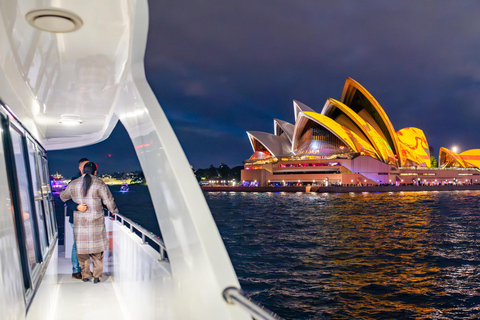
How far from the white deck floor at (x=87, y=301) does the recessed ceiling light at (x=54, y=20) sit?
6.40 ft

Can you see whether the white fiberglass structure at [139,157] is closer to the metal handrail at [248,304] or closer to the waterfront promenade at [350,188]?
the metal handrail at [248,304]

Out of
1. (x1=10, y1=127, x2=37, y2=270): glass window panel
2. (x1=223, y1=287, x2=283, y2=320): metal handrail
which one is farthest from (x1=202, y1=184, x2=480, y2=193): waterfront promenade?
(x1=223, y1=287, x2=283, y2=320): metal handrail

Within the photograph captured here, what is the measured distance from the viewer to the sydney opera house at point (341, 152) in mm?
45375

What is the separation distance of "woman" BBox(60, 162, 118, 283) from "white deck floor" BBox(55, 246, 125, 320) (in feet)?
1.06

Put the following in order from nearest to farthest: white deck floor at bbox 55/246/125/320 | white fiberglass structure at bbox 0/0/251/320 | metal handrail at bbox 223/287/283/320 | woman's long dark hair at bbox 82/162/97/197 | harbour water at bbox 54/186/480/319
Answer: metal handrail at bbox 223/287/283/320 → white fiberglass structure at bbox 0/0/251/320 → white deck floor at bbox 55/246/125/320 → woman's long dark hair at bbox 82/162/97/197 → harbour water at bbox 54/186/480/319

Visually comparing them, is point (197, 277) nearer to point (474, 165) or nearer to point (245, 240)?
point (245, 240)

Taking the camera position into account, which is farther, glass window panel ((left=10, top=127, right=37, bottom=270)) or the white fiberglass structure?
glass window panel ((left=10, top=127, right=37, bottom=270))

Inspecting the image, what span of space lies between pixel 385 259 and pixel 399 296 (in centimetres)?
263

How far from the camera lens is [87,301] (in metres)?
2.86

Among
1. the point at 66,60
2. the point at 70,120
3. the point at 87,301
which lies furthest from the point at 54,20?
the point at 70,120

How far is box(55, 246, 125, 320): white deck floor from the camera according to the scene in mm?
2631

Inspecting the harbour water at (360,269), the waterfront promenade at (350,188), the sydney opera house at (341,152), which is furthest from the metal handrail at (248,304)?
the sydney opera house at (341,152)

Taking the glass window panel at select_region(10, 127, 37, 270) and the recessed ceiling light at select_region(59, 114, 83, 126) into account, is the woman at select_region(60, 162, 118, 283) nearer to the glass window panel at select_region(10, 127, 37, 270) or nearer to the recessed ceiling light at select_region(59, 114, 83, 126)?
the glass window panel at select_region(10, 127, 37, 270)

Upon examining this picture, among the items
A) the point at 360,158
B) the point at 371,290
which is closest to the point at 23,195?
the point at 371,290
